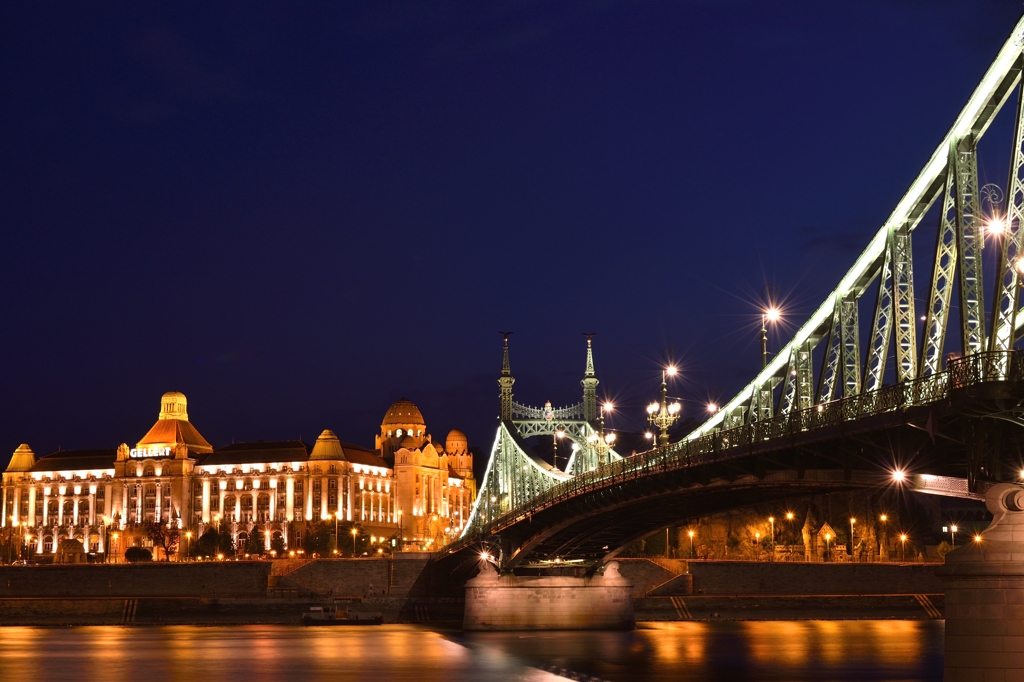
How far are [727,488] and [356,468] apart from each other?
129 m

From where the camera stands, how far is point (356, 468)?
173625 mm

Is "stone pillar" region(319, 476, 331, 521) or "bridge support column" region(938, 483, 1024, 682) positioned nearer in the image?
"bridge support column" region(938, 483, 1024, 682)

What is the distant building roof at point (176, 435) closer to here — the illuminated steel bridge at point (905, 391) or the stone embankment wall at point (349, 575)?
the stone embankment wall at point (349, 575)

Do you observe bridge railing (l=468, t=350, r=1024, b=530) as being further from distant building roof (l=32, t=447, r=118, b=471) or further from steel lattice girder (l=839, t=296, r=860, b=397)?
distant building roof (l=32, t=447, r=118, b=471)

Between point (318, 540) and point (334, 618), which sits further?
point (318, 540)

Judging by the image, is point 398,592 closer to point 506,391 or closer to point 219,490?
point 506,391

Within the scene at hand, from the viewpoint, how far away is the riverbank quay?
334 ft

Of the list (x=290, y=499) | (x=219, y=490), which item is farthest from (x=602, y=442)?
(x=219, y=490)

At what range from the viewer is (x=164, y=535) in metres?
160

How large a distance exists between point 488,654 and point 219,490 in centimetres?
11609

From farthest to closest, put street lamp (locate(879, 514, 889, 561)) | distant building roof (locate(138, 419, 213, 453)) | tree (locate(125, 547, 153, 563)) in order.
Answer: distant building roof (locate(138, 419, 213, 453)), tree (locate(125, 547, 153, 563)), street lamp (locate(879, 514, 889, 561))

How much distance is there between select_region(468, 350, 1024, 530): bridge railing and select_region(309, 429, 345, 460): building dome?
356ft

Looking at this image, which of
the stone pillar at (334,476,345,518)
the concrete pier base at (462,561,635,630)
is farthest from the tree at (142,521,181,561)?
the concrete pier base at (462,561,635,630)

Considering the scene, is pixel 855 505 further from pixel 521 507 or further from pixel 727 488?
pixel 727 488
